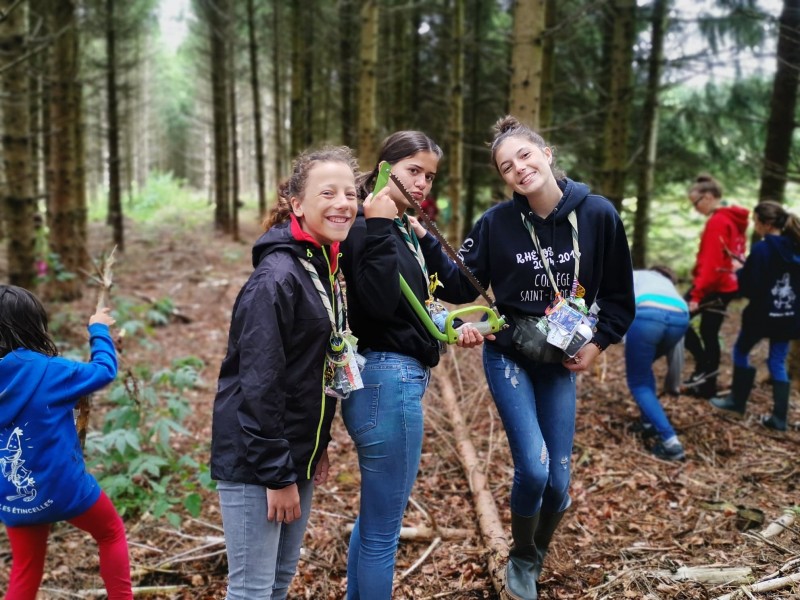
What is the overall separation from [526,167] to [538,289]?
572 millimetres

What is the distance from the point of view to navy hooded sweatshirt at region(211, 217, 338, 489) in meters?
1.92

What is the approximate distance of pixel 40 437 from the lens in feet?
8.45

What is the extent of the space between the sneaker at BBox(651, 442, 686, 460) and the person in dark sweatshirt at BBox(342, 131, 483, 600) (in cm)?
297

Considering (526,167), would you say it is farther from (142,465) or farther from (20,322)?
(142,465)

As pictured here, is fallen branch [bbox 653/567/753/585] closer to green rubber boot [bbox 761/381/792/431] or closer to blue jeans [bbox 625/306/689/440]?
blue jeans [bbox 625/306/689/440]

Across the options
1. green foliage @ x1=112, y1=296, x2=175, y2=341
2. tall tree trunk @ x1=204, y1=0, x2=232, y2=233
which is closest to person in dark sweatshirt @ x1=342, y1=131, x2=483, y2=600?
green foliage @ x1=112, y1=296, x2=175, y2=341

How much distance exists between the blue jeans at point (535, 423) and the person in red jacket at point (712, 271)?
3.70 meters

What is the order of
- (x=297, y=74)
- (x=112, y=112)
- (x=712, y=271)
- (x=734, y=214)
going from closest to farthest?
(x=734, y=214) → (x=712, y=271) → (x=112, y=112) → (x=297, y=74)

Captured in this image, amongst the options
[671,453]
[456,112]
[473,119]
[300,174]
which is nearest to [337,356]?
[300,174]

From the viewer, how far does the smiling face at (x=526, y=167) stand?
272cm

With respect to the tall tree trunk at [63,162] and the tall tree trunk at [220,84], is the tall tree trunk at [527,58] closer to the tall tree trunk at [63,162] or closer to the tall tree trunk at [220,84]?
the tall tree trunk at [63,162]

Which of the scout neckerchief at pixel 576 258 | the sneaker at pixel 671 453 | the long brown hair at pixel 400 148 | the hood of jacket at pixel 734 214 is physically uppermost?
the long brown hair at pixel 400 148

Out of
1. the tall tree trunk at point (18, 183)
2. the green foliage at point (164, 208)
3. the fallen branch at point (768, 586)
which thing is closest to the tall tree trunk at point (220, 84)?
the green foliage at point (164, 208)

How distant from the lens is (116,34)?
42.5 feet
